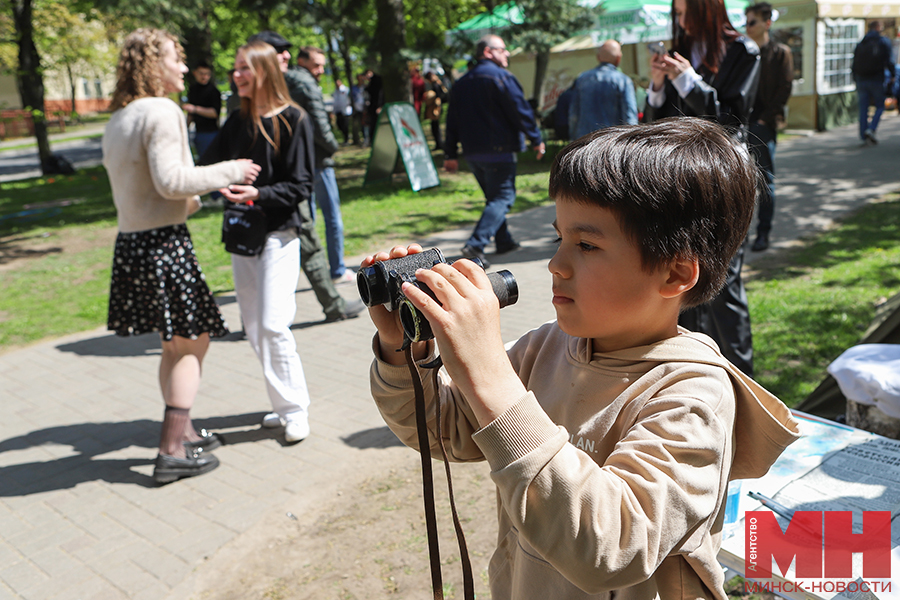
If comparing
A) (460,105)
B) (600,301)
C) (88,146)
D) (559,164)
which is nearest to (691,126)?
(559,164)

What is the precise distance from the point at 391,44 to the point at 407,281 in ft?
43.0

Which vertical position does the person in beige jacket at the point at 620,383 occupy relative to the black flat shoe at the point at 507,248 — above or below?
above

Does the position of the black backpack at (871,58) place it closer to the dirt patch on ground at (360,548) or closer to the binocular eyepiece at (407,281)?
the dirt patch on ground at (360,548)

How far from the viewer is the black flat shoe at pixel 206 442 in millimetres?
3990

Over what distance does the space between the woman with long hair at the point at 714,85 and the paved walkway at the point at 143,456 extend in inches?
73.1

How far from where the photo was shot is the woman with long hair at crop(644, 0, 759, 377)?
12.1 ft

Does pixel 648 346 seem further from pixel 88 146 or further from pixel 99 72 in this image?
pixel 99 72

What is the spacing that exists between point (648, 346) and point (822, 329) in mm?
Result: 4283

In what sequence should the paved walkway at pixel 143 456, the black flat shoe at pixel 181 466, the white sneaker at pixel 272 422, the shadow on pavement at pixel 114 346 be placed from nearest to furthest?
the paved walkway at pixel 143 456
the black flat shoe at pixel 181 466
the white sneaker at pixel 272 422
the shadow on pavement at pixel 114 346

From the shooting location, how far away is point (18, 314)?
7.43 m

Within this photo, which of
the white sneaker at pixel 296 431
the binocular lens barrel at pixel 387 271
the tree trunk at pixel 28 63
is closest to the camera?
the binocular lens barrel at pixel 387 271

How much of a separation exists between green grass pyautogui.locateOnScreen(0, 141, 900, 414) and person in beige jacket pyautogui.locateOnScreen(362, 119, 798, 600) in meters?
2.95

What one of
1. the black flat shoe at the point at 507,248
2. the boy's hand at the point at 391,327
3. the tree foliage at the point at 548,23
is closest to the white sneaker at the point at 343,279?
the black flat shoe at the point at 507,248

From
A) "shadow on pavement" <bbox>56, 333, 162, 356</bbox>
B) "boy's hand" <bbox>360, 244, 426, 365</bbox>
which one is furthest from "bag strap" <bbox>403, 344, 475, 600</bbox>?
"shadow on pavement" <bbox>56, 333, 162, 356</bbox>
